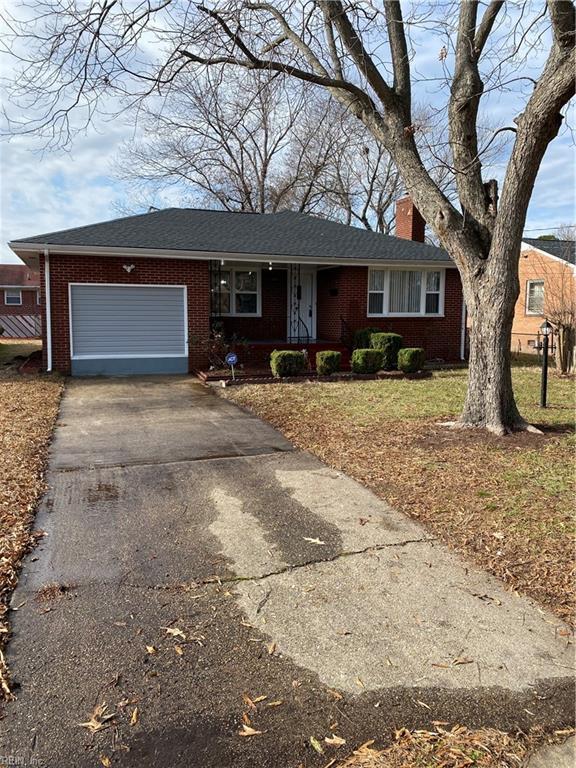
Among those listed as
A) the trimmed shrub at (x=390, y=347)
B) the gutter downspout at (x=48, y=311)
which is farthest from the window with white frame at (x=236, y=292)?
the gutter downspout at (x=48, y=311)

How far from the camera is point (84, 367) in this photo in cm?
1286

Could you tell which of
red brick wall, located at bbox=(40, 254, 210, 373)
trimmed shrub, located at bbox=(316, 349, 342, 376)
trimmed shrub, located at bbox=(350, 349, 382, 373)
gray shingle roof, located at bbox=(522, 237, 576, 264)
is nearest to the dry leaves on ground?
trimmed shrub, located at bbox=(316, 349, 342, 376)

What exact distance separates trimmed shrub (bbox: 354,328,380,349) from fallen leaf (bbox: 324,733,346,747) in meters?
12.6

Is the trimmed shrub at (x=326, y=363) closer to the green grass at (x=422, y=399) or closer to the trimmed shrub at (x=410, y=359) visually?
the green grass at (x=422, y=399)

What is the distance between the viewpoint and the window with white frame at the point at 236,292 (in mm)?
15617

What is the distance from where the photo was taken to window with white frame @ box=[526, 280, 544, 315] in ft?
73.2

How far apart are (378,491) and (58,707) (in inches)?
131

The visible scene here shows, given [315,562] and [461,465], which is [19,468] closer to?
[315,562]

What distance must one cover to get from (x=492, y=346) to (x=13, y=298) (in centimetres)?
3838

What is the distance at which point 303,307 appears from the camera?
16.6 meters

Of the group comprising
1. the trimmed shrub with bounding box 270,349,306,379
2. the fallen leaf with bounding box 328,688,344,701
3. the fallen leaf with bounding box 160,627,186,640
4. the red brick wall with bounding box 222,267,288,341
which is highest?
the red brick wall with bounding box 222,267,288,341

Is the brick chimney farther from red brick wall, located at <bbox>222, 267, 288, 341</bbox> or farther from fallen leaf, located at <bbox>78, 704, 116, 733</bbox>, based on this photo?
fallen leaf, located at <bbox>78, 704, 116, 733</bbox>

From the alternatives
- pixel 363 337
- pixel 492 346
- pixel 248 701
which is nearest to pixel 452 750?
pixel 248 701

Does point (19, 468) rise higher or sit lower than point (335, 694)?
higher
